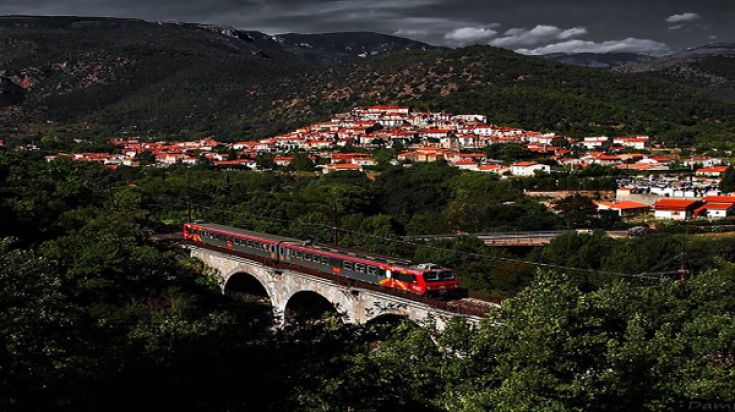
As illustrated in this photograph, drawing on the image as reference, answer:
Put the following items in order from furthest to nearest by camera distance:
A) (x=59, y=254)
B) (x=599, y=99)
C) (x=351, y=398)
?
(x=599, y=99) < (x=59, y=254) < (x=351, y=398)

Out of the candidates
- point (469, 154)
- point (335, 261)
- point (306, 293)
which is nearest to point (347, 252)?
point (335, 261)

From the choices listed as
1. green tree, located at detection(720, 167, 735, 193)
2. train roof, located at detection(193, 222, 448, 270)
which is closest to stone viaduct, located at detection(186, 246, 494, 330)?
train roof, located at detection(193, 222, 448, 270)

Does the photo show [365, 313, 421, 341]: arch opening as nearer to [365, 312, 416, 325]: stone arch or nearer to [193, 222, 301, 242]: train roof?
[365, 312, 416, 325]: stone arch

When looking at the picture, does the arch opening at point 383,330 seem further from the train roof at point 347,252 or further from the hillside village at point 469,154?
the hillside village at point 469,154

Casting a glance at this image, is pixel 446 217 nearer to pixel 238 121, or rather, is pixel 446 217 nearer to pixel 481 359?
pixel 481 359

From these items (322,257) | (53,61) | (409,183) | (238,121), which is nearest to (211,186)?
(409,183)

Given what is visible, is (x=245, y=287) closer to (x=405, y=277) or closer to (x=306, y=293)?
(x=306, y=293)

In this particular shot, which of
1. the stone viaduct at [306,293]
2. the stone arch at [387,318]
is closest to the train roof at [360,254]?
the stone viaduct at [306,293]
